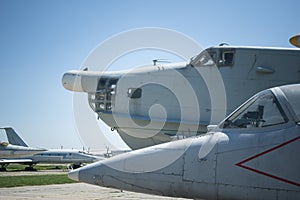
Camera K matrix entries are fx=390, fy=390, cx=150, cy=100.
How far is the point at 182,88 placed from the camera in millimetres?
11188

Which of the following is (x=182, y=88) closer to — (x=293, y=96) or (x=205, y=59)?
(x=205, y=59)

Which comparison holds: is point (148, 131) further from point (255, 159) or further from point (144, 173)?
point (255, 159)

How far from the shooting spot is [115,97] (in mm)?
11609

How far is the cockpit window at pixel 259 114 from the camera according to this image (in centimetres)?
557

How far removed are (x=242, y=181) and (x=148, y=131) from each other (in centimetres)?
Result: 609

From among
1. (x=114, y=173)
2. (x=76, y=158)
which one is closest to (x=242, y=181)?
(x=114, y=173)

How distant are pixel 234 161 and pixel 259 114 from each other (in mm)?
821

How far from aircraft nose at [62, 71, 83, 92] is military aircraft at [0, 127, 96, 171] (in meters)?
45.1

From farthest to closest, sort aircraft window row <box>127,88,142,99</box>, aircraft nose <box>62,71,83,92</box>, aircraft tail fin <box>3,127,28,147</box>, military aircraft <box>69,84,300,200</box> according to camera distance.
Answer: aircraft tail fin <box>3,127,28,147</box>
aircraft nose <box>62,71,83,92</box>
aircraft window row <box>127,88,142,99</box>
military aircraft <box>69,84,300,200</box>

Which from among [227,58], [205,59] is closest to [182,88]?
[205,59]

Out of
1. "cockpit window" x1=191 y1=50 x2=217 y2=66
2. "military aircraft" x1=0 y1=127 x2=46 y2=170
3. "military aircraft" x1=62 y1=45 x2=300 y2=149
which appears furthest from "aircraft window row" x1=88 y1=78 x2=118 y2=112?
"military aircraft" x1=0 y1=127 x2=46 y2=170

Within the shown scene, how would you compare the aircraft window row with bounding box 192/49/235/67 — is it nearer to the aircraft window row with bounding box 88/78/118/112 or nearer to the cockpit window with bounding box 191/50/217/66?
the cockpit window with bounding box 191/50/217/66

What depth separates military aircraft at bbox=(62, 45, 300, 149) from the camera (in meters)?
10.6

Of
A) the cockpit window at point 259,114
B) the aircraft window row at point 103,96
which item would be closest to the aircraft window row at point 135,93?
the aircraft window row at point 103,96
